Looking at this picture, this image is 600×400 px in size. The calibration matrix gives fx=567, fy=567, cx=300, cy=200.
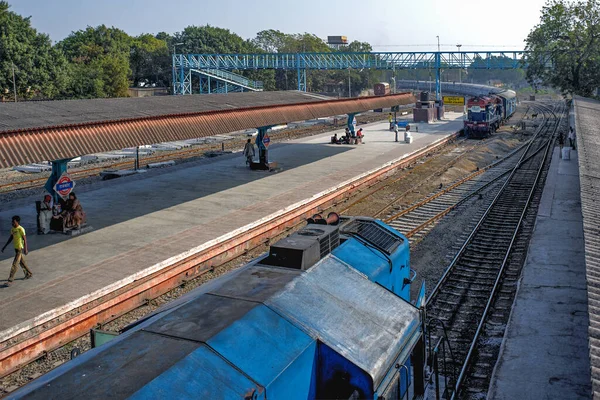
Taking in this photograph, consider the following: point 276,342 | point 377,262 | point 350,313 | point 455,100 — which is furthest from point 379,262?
point 455,100

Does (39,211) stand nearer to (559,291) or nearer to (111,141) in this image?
(111,141)

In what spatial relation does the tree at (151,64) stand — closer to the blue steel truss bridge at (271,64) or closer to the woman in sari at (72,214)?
the blue steel truss bridge at (271,64)

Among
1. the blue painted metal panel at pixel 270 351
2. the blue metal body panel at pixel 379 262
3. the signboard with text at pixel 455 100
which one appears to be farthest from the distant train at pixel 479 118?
the blue painted metal panel at pixel 270 351

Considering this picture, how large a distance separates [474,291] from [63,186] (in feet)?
44.6

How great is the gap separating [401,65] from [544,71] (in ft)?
74.5

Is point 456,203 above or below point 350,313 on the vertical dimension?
below

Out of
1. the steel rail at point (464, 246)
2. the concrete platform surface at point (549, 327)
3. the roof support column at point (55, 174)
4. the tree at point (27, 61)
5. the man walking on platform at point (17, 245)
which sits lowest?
the concrete platform surface at point (549, 327)

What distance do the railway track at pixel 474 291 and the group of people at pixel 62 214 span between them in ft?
39.2

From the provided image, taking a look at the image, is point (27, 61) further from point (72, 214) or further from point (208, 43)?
point (208, 43)

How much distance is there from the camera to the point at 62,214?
19.1 meters

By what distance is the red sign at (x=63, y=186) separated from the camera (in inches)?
746

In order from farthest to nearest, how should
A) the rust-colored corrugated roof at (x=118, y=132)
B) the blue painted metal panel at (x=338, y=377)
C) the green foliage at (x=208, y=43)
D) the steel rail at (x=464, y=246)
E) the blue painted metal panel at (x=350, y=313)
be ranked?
the green foliage at (x=208, y=43), the rust-colored corrugated roof at (x=118, y=132), the steel rail at (x=464, y=246), the blue painted metal panel at (x=350, y=313), the blue painted metal panel at (x=338, y=377)

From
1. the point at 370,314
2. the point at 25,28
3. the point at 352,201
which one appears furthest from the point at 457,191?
the point at 25,28

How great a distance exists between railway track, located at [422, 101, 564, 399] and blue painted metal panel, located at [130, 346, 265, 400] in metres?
3.51
